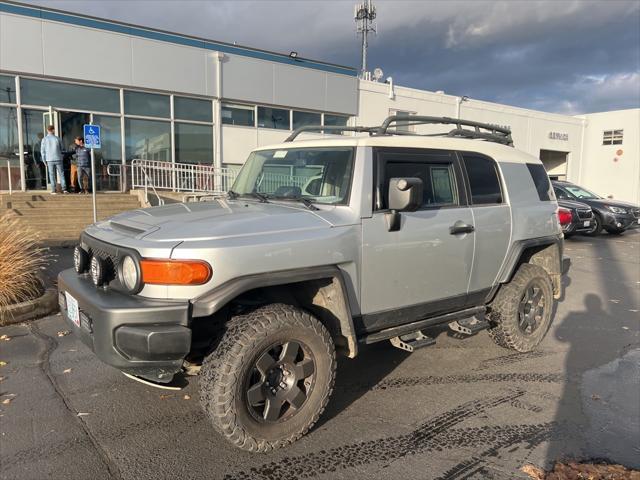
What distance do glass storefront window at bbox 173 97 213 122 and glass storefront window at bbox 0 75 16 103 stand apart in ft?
14.2

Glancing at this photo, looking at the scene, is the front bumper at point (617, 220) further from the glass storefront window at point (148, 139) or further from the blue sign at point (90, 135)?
the blue sign at point (90, 135)

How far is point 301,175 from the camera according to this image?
12.5 feet

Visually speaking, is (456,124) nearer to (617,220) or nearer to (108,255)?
(108,255)

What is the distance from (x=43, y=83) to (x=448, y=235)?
13.3 metres

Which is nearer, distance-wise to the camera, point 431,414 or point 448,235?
point 431,414

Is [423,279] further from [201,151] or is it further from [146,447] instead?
[201,151]

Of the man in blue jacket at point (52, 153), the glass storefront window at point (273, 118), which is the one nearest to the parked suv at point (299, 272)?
the man in blue jacket at point (52, 153)

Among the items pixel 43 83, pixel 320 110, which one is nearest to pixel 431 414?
pixel 43 83

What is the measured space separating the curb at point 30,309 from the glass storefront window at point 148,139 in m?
9.51

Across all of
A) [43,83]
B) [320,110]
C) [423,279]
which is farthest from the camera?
[320,110]

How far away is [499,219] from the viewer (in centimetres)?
437

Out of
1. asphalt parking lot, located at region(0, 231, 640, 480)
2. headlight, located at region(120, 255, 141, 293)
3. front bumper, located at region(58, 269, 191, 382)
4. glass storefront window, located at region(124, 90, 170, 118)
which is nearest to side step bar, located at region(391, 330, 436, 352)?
asphalt parking lot, located at region(0, 231, 640, 480)

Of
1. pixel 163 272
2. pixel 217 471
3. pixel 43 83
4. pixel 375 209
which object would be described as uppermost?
pixel 43 83

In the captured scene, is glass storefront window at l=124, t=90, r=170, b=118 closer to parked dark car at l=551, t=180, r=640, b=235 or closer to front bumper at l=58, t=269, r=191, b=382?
parked dark car at l=551, t=180, r=640, b=235
